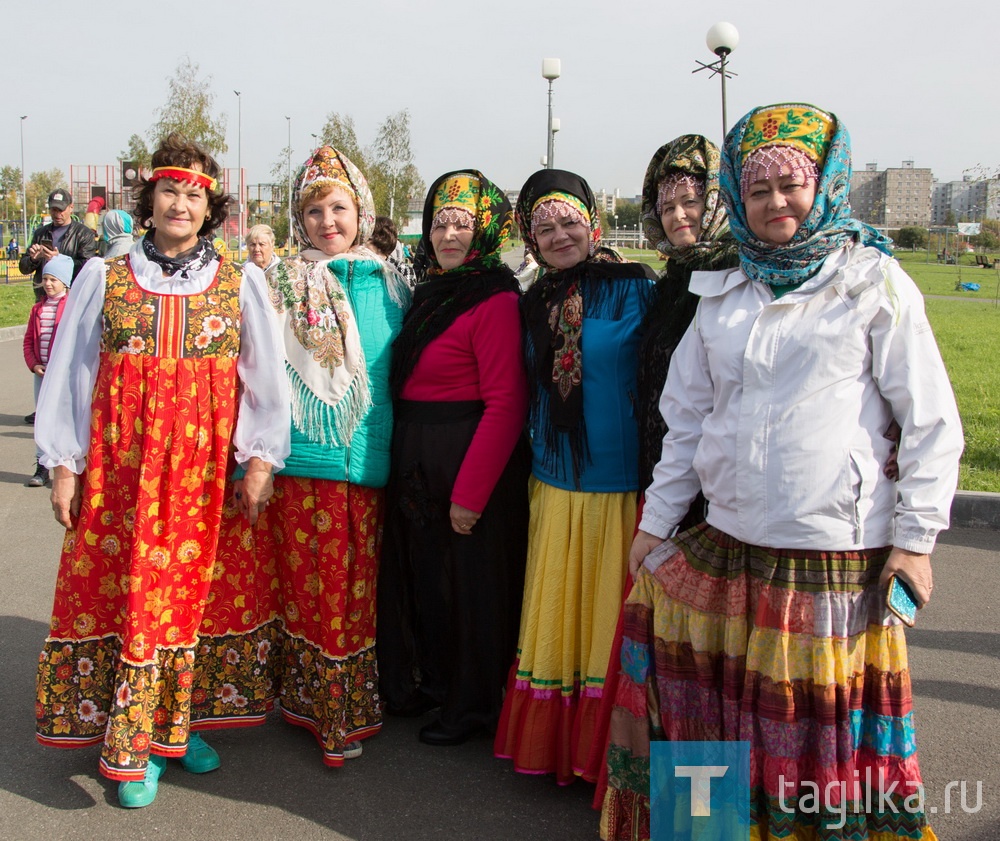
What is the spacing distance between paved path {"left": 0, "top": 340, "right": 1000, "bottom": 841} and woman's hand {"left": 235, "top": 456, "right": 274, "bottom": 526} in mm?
891

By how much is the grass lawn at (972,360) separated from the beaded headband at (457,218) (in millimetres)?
639

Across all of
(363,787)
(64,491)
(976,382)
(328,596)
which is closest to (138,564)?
(64,491)

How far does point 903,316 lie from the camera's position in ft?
6.94

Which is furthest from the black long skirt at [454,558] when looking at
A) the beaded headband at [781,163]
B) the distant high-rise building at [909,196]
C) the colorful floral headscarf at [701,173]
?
the distant high-rise building at [909,196]

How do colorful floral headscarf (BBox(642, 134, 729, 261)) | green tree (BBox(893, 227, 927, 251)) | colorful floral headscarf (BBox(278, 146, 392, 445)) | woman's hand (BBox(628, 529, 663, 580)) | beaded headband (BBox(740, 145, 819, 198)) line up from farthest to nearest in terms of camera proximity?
green tree (BBox(893, 227, 927, 251)) → colorful floral headscarf (BBox(278, 146, 392, 445)) → colorful floral headscarf (BBox(642, 134, 729, 261)) → woman's hand (BBox(628, 529, 663, 580)) → beaded headband (BBox(740, 145, 819, 198))

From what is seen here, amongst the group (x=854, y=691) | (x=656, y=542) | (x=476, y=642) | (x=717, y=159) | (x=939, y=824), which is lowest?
(x=939, y=824)

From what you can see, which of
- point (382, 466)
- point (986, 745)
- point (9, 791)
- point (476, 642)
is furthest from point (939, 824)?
point (9, 791)

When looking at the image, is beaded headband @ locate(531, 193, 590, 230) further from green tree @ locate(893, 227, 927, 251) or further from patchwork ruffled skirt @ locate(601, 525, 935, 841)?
green tree @ locate(893, 227, 927, 251)

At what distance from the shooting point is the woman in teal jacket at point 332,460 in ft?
10.3

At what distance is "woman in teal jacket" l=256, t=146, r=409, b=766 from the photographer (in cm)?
313

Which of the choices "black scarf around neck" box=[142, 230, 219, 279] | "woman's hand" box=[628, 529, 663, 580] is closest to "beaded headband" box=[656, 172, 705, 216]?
Result: "woman's hand" box=[628, 529, 663, 580]

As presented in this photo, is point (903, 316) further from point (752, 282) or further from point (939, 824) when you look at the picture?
point (939, 824)

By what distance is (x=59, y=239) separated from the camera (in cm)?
851

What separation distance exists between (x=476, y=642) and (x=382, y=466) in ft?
2.37
